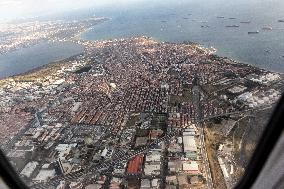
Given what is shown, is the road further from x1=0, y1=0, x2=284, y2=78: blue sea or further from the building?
x1=0, y1=0, x2=284, y2=78: blue sea

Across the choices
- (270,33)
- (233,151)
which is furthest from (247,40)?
(233,151)

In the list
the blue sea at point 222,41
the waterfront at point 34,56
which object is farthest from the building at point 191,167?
the waterfront at point 34,56

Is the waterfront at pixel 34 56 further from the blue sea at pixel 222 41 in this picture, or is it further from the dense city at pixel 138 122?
the dense city at pixel 138 122

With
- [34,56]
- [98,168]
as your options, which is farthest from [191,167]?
[34,56]

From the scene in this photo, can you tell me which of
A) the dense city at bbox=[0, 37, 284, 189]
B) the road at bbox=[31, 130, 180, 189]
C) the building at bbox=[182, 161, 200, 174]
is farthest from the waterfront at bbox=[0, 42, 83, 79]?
the building at bbox=[182, 161, 200, 174]

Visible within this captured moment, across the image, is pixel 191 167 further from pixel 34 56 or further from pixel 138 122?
pixel 34 56

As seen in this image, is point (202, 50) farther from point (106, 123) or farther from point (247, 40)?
point (106, 123)
